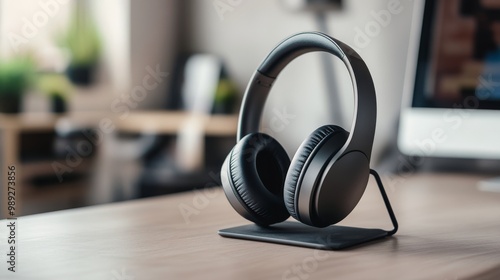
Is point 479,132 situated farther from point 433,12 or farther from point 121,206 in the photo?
point 121,206

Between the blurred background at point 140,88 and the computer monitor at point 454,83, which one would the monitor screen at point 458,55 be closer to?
the computer monitor at point 454,83

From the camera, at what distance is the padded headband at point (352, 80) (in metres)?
0.78

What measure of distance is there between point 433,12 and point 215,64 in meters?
2.28

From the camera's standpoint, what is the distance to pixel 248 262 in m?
0.71

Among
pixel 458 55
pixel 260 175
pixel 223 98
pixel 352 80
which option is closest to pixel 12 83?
pixel 223 98

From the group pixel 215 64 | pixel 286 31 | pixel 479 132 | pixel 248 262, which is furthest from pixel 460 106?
pixel 215 64

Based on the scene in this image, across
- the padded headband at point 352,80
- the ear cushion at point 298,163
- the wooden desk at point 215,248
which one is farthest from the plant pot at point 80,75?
the ear cushion at point 298,163

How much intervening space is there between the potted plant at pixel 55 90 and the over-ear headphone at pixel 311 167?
9.74 ft

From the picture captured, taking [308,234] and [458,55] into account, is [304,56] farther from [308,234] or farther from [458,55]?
[308,234]

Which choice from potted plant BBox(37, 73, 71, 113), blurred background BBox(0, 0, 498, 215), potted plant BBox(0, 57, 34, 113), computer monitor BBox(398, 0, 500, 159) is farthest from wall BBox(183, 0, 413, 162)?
potted plant BBox(0, 57, 34, 113)

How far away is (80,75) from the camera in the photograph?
13.3 feet

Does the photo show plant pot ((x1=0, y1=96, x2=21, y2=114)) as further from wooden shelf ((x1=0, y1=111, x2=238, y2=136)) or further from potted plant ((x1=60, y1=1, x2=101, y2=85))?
potted plant ((x1=60, y1=1, x2=101, y2=85))

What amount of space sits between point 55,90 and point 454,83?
8.19ft

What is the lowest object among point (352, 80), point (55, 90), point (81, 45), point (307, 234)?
point (55, 90)
